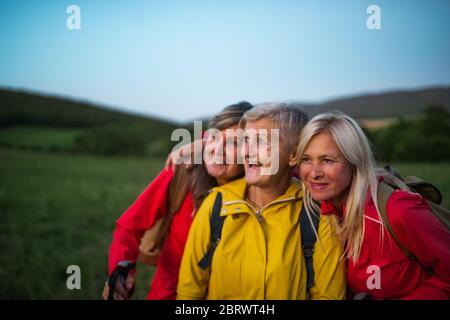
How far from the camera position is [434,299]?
7.16ft

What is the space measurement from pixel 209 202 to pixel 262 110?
2.75 feet

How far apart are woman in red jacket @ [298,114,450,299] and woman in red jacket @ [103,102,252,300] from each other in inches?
Result: 29.0

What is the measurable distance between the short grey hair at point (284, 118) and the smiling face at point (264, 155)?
1.5 inches

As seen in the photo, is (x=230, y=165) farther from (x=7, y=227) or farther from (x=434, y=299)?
(x=7, y=227)

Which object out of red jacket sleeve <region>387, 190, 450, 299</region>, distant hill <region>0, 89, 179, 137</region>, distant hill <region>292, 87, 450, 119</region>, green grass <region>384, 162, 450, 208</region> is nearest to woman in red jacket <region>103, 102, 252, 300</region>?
red jacket sleeve <region>387, 190, 450, 299</region>

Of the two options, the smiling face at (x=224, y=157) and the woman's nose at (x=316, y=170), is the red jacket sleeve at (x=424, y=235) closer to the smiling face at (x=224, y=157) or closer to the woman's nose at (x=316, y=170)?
the woman's nose at (x=316, y=170)

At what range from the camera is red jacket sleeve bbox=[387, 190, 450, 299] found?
6.73 feet

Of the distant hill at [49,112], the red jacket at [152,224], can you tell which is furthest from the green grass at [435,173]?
the distant hill at [49,112]

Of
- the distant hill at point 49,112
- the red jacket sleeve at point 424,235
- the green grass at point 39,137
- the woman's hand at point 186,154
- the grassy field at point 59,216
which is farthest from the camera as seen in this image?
the green grass at point 39,137

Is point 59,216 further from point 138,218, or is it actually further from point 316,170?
point 316,170

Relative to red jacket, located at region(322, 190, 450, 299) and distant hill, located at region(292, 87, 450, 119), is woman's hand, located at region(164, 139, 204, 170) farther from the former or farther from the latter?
distant hill, located at region(292, 87, 450, 119)

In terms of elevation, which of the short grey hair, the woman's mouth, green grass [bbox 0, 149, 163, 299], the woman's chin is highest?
the short grey hair

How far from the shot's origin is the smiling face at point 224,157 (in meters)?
2.89

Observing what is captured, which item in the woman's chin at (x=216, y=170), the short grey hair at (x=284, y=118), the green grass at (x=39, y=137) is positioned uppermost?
the green grass at (x=39, y=137)
